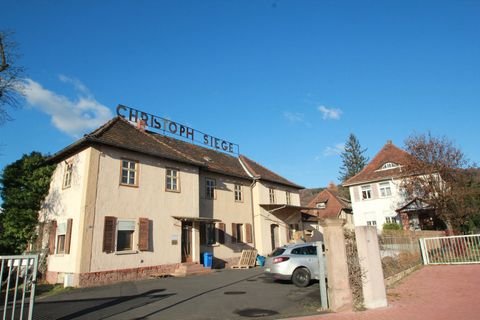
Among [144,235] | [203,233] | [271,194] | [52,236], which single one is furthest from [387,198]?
[52,236]

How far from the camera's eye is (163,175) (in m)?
19.2

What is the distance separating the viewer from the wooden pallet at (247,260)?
21.8 m

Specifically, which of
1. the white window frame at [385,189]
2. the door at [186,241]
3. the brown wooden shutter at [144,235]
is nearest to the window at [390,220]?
the white window frame at [385,189]

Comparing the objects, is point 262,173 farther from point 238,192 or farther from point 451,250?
point 451,250

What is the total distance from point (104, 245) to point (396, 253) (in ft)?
42.1

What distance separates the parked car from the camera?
1225 cm

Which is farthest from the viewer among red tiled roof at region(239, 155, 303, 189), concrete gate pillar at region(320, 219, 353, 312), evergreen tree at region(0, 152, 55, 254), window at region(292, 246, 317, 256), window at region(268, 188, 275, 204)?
window at region(268, 188, 275, 204)

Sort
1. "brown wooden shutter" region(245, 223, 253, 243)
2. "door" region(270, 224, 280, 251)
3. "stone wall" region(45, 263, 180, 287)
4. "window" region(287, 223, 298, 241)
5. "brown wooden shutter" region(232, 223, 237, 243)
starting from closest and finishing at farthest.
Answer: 1. "stone wall" region(45, 263, 180, 287)
2. "brown wooden shutter" region(232, 223, 237, 243)
3. "brown wooden shutter" region(245, 223, 253, 243)
4. "door" region(270, 224, 280, 251)
5. "window" region(287, 223, 298, 241)

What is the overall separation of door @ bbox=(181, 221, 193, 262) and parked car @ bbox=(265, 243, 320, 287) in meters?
8.16

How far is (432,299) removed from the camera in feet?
30.2

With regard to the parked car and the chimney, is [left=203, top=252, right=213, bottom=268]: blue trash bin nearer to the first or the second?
the parked car

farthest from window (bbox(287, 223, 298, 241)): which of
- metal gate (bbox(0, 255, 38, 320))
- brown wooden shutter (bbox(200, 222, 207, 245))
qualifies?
metal gate (bbox(0, 255, 38, 320))

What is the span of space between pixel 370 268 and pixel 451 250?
10.4 metres

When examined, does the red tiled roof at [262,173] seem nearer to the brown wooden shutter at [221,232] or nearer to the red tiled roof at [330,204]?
the brown wooden shutter at [221,232]
